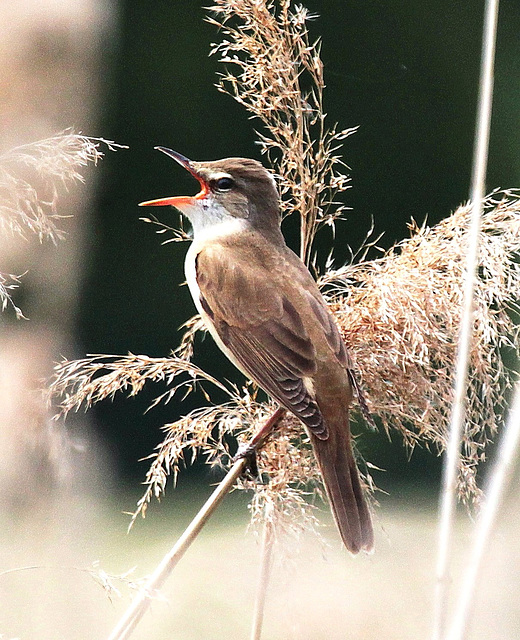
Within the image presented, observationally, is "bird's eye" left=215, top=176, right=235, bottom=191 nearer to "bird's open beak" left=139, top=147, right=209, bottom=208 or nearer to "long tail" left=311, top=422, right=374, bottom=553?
"bird's open beak" left=139, top=147, right=209, bottom=208

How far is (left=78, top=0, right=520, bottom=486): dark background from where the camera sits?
6543 mm

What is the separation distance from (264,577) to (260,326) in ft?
2.38

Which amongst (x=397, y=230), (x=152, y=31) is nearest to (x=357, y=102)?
(x=397, y=230)

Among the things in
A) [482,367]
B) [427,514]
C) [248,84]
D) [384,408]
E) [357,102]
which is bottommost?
[427,514]

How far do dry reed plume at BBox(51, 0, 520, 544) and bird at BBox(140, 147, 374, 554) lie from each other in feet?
0.28

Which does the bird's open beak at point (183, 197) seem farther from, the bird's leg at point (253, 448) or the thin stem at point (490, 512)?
the thin stem at point (490, 512)

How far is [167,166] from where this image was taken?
278 inches

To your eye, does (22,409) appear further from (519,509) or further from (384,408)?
(519,509)

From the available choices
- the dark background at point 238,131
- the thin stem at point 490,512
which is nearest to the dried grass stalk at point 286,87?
the thin stem at point 490,512

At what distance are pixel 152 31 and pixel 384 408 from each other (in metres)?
6.43

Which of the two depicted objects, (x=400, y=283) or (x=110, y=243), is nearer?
(x=400, y=283)

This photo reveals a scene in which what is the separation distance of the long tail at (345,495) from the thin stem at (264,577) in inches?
10.4

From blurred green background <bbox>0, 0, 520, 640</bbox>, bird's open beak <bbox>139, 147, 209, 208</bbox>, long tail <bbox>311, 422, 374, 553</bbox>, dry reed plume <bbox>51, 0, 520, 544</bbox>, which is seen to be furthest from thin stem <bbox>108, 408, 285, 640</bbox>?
bird's open beak <bbox>139, 147, 209, 208</bbox>

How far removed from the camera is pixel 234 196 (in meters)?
2.33
